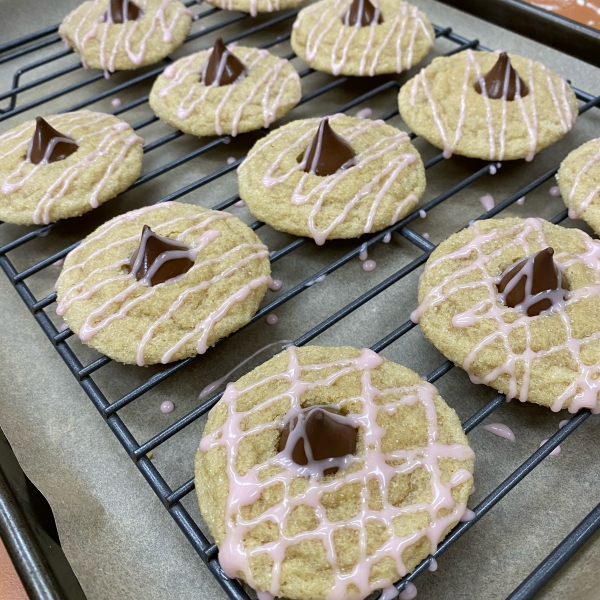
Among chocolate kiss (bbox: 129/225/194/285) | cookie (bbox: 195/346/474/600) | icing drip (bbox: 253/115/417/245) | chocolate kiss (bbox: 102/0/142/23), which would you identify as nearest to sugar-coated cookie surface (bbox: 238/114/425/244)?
icing drip (bbox: 253/115/417/245)

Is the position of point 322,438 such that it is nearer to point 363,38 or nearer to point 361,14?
point 363,38

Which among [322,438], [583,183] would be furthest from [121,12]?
[322,438]

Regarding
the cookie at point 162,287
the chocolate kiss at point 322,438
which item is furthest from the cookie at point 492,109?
the chocolate kiss at point 322,438

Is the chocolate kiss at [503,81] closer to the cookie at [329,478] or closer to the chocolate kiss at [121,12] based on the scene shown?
the cookie at [329,478]

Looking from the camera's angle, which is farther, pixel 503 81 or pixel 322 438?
pixel 503 81

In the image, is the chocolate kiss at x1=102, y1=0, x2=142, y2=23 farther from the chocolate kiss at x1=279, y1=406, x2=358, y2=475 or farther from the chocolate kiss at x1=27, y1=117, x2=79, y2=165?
the chocolate kiss at x1=279, y1=406, x2=358, y2=475

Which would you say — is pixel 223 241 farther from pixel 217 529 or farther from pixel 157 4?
pixel 157 4
